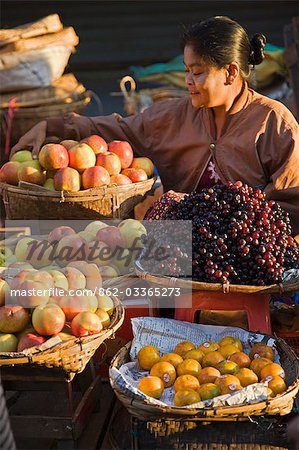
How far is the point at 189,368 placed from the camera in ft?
6.98

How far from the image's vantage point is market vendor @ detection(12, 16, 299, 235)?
2.97 m

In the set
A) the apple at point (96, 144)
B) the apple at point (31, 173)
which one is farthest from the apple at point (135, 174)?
the apple at point (31, 173)

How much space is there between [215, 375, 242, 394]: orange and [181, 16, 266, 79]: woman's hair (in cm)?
154

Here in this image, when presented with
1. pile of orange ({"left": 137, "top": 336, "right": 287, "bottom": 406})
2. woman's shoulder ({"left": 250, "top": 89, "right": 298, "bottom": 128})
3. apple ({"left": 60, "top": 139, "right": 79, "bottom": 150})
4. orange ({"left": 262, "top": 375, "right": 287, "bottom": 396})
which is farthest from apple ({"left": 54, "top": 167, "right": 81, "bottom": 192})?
orange ({"left": 262, "top": 375, "right": 287, "bottom": 396})

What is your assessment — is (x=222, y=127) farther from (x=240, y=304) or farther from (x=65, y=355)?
(x=65, y=355)

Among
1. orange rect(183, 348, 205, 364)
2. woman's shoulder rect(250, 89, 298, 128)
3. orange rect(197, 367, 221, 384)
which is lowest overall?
orange rect(183, 348, 205, 364)

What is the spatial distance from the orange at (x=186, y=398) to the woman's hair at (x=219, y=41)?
1.60 metres

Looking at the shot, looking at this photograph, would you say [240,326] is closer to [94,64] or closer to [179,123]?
[179,123]

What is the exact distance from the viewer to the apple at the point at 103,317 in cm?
229

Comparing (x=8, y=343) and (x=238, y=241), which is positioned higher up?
(x=238, y=241)

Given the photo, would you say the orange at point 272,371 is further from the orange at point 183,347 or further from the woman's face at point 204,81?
the woman's face at point 204,81

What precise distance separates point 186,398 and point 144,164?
1.72m

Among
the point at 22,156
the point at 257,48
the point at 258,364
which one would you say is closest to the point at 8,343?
the point at 258,364

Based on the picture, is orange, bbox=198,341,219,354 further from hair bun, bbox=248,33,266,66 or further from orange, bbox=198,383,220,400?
hair bun, bbox=248,33,266,66
